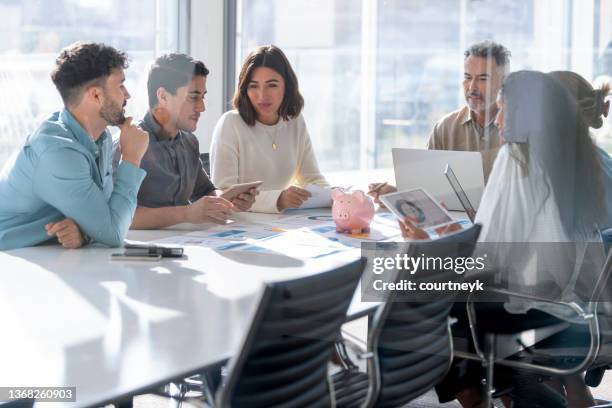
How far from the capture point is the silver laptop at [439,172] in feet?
10.8

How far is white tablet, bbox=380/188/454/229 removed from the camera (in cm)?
296

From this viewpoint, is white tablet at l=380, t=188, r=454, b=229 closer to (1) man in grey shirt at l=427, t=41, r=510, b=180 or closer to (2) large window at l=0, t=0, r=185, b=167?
(1) man in grey shirt at l=427, t=41, r=510, b=180

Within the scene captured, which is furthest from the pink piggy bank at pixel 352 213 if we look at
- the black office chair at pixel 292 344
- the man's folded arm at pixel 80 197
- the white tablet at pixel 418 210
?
the black office chair at pixel 292 344

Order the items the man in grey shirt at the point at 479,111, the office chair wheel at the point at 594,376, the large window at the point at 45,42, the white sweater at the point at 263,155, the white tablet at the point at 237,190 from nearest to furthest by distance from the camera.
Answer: the office chair wheel at the point at 594,376
the man in grey shirt at the point at 479,111
the white tablet at the point at 237,190
the white sweater at the point at 263,155
the large window at the point at 45,42

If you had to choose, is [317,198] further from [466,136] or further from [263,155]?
[466,136]

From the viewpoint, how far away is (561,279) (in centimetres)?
282

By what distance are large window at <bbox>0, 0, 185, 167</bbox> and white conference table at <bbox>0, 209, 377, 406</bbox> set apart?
239 centimetres

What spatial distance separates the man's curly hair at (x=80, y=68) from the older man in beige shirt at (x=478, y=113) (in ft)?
4.03

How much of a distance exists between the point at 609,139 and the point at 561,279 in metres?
0.65

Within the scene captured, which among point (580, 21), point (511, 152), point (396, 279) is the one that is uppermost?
point (580, 21)

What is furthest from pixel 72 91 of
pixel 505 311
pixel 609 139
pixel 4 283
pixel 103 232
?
pixel 609 139

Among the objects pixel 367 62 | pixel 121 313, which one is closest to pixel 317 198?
pixel 121 313

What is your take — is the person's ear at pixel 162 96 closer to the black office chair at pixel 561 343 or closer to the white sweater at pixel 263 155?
the white sweater at pixel 263 155

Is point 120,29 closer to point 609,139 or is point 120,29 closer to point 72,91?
point 72,91
